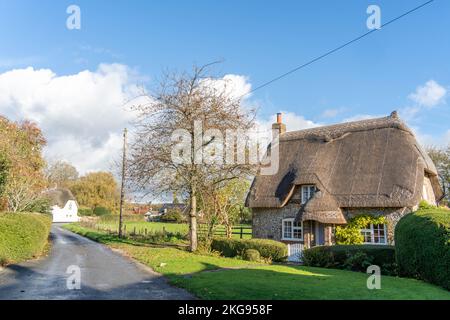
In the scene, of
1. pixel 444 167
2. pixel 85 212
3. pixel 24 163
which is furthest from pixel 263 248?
pixel 85 212

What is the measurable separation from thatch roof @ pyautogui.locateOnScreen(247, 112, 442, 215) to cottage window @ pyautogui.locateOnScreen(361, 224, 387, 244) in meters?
1.39

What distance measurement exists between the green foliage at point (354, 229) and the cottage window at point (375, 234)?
0.90ft

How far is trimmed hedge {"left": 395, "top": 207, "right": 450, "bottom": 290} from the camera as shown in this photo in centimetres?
1179

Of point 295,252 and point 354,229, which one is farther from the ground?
point 354,229

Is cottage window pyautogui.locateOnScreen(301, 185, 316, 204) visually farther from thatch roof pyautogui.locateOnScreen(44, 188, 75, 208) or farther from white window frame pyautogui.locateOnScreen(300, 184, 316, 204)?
thatch roof pyautogui.locateOnScreen(44, 188, 75, 208)

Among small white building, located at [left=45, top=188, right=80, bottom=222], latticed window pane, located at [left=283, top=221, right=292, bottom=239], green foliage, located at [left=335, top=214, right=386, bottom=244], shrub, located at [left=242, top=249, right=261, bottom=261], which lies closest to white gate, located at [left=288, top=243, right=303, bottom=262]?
shrub, located at [left=242, top=249, right=261, bottom=261]

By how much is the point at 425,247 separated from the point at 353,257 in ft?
16.3

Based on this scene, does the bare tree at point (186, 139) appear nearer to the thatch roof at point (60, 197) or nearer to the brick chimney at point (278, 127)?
the brick chimney at point (278, 127)

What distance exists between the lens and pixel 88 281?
1191cm

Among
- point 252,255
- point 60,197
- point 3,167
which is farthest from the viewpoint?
point 60,197

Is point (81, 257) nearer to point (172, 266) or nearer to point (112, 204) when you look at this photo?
point (172, 266)

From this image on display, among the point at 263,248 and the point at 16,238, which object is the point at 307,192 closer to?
the point at 263,248

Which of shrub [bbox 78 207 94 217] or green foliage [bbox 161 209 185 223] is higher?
shrub [bbox 78 207 94 217]
